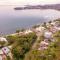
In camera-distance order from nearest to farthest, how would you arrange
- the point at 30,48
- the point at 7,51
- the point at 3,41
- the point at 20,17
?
the point at 7,51, the point at 30,48, the point at 3,41, the point at 20,17

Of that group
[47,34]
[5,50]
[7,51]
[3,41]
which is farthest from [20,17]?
[7,51]

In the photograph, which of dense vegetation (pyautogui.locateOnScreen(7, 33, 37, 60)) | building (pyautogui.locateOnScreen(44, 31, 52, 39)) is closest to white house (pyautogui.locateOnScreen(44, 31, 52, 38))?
building (pyautogui.locateOnScreen(44, 31, 52, 39))

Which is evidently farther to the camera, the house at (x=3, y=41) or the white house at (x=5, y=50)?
the house at (x=3, y=41)

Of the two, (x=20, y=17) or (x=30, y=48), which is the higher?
(x=20, y=17)

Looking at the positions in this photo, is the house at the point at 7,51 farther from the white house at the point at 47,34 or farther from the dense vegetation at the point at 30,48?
the white house at the point at 47,34

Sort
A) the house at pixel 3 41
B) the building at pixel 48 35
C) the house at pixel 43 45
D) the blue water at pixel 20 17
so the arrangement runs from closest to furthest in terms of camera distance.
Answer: the house at pixel 43 45 < the house at pixel 3 41 < the building at pixel 48 35 < the blue water at pixel 20 17

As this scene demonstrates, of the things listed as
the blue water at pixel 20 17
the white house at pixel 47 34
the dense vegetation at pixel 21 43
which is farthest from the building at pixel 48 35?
the blue water at pixel 20 17

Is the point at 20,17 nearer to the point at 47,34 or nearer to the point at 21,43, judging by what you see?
the point at 47,34

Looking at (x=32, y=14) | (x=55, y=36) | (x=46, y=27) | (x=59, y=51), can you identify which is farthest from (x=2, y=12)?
(x=59, y=51)

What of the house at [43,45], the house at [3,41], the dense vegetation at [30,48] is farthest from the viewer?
the house at [3,41]

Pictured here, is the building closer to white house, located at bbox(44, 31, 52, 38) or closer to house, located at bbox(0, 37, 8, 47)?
white house, located at bbox(44, 31, 52, 38)
